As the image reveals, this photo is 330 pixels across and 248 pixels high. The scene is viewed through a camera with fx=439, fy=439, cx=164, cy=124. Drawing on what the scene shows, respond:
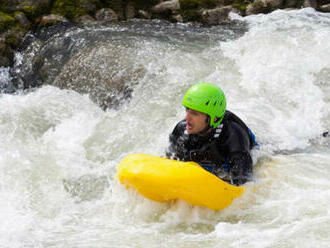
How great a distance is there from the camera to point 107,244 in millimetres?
4148

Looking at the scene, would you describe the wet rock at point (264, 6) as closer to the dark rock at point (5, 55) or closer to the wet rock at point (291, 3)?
the wet rock at point (291, 3)

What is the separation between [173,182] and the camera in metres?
4.22

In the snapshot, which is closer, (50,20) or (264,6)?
(50,20)

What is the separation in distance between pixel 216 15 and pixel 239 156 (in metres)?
8.58

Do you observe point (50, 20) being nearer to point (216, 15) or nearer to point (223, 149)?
point (216, 15)

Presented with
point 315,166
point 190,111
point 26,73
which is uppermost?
point 190,111

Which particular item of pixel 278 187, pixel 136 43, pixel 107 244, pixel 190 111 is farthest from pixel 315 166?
pixel 136 43

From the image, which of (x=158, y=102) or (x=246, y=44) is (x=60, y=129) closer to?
(x=158, y=102)

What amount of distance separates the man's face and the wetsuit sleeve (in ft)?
1.08

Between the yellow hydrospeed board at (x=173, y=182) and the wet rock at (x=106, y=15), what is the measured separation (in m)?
8.27

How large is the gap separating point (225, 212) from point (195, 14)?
29.0 feet

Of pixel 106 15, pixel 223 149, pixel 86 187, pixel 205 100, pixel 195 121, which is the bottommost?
pixel 86 187

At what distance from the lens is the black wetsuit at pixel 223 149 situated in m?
4.61

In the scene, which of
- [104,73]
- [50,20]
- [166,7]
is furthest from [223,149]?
[166,7]
